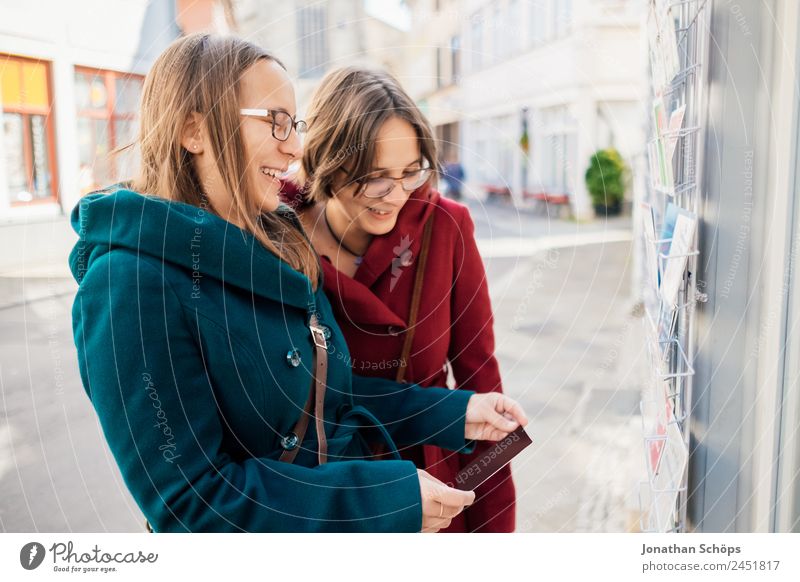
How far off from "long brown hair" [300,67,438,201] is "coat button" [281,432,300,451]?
34 cm

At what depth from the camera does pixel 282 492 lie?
673 millimetres

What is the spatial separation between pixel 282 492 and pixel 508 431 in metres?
0.30

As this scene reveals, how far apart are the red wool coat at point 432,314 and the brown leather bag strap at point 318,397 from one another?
0.13m

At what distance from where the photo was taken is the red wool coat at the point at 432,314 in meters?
0.88

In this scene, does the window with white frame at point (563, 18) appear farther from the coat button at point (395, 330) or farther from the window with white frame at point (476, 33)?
the coat button at point (395, 330)

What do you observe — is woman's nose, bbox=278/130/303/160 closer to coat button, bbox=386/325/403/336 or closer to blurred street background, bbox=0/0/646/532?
blurred street background, bbox=0/0/646/532

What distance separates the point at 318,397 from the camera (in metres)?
0.73

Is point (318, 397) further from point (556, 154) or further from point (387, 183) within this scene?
point (556, 154)

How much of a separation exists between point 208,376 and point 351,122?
15.3 inches

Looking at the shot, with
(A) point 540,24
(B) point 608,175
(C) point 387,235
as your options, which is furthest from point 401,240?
(B) point 608,175

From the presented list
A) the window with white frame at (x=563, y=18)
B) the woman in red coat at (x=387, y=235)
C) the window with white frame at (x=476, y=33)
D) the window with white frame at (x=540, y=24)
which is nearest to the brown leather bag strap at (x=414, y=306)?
the woman in red coat at (x=387, y=235)

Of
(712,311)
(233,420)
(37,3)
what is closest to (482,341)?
(712,311)

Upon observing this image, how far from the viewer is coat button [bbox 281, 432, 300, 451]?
2.30 ft
